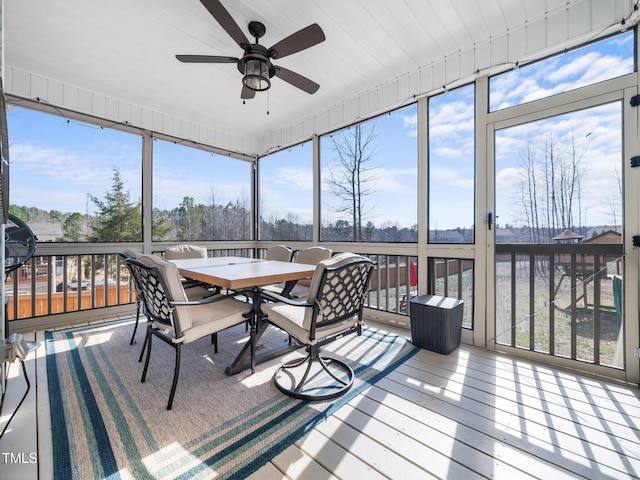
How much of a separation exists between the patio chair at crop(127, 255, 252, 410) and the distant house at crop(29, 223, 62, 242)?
2392mm

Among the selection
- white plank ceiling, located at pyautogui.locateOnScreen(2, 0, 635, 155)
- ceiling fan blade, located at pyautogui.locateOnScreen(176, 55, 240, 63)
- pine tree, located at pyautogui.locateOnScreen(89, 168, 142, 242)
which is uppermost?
white plank ceiling, located at pyautogui.locateOnScreen(2, 0, 635, 155)

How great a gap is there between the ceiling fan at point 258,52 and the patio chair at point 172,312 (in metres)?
1.68

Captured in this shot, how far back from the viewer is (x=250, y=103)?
4.06 metres

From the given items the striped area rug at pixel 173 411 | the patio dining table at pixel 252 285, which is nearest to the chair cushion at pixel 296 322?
the patio dining table at pixel 252 285

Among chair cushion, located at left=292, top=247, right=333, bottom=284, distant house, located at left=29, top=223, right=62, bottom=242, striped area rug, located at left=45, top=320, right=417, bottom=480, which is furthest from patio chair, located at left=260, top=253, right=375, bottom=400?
distant house, located at left=29, top=223, right=62, bottom=242

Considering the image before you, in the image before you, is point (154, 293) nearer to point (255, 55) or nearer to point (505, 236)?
point (255, 55)

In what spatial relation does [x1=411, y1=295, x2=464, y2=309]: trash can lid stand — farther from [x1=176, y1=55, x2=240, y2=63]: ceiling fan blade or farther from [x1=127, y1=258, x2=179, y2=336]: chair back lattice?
[x1=176, y1=55, x2=240, y2=63]: ceiling fan blade

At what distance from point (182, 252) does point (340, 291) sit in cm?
267

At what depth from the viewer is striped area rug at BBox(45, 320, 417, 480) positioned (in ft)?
4.66

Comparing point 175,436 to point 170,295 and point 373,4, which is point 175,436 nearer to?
point 170,295

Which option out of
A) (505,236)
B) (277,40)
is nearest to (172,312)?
(277,40)

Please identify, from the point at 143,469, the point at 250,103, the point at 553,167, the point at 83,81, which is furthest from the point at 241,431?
the point at 83,81

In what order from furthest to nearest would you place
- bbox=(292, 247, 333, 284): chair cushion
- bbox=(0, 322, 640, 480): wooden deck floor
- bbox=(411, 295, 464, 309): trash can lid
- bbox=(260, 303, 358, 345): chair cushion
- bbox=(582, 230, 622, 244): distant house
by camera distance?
bbox=(292, 247, 333, 284): chair cushion → bbox=(411, 295, 464, 309): trash can lid → bbox=(582, 230, 622, 244): distant house → bbox=(260, 303, 358, 345): chair cushion → bbox=(0, 322, 640, 480): wooden deck floor

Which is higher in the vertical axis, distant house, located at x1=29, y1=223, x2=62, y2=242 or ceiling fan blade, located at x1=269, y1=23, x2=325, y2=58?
ceiling fan blade, located at x1=269, y1=23, x2=325, y2=58
